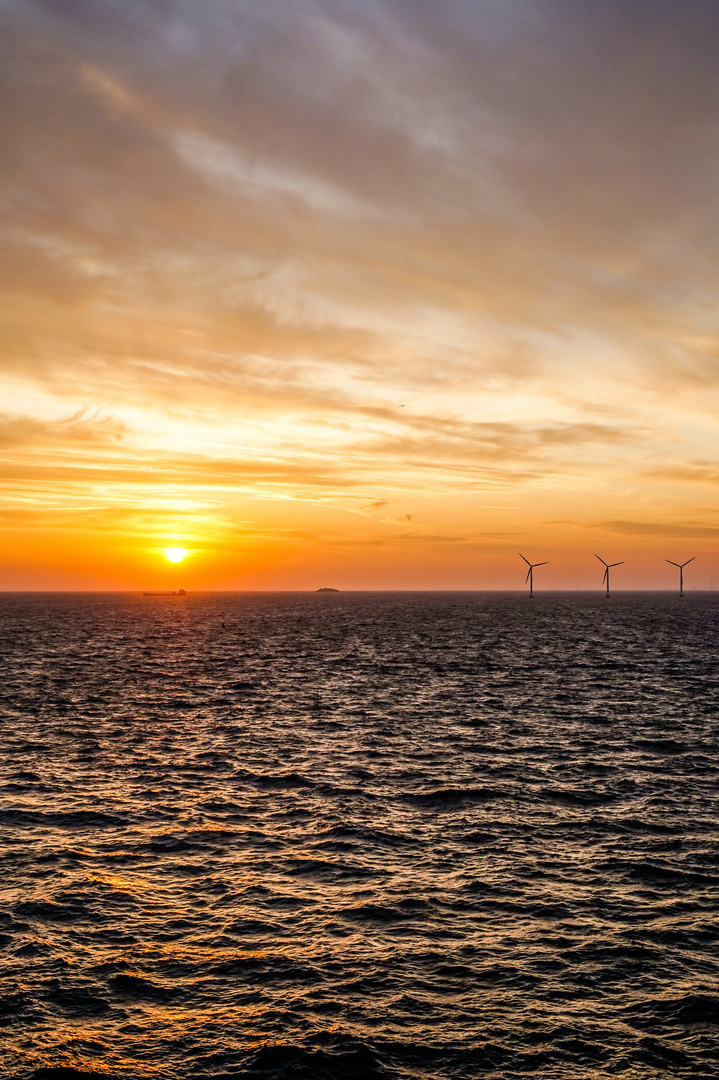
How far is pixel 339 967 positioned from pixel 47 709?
48.5 m

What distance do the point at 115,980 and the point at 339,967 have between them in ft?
19.2

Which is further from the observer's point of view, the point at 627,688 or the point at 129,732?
the point at 627,688

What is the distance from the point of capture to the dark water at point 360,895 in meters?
18.2

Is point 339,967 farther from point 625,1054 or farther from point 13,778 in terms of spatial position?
point 13,778

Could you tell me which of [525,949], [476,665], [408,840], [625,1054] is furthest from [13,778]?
[476,665]

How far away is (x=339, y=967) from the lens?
2139 cm

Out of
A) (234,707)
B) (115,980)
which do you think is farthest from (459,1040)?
(234,707)

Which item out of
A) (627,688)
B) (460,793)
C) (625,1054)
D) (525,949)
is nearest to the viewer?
(625,1054)

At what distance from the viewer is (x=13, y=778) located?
132 ft

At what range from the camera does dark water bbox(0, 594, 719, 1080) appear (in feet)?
59.7

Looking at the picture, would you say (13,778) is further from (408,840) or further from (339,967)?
(339,967)

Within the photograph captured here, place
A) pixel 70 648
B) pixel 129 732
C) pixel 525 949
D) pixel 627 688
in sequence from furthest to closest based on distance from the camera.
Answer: pixel 70 648 → pixel 627 688 → pixel 129 732 → pixel 525 949

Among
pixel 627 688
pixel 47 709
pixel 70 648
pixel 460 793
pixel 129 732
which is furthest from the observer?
pixel 70 648

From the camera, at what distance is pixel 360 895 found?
85.3ft
